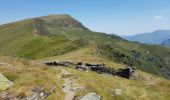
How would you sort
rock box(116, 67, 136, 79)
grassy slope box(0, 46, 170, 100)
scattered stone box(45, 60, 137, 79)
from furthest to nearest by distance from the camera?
rock box(116, 67, 136, 79)
scattered stone box(45, 60, 137, 79)
grassy slope box(0, 46, 170, 100)

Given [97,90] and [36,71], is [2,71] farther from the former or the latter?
[97,90]

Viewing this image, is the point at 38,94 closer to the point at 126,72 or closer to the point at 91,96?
the point at 91,96

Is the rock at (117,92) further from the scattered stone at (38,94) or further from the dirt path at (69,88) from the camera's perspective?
the scattered stone at (38,94)

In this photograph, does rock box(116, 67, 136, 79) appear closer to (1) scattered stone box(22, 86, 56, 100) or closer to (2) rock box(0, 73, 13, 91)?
(1) scattered stone box(22, 86, 56, 100)

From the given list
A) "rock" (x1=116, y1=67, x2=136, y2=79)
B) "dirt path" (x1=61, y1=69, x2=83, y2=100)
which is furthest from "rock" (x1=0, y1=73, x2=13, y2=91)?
"rock" (x1=116, y1=67, x2=136, y2=79)

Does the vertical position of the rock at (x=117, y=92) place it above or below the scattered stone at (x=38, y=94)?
below

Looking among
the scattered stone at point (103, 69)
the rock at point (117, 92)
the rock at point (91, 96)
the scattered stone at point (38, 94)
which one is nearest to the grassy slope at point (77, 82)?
the rock at point (117, 92)

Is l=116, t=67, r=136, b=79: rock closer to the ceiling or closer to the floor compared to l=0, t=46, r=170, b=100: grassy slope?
closer to the floor

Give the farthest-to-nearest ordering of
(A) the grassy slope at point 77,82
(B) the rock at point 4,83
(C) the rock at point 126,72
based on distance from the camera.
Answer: (C) the rock at point 126,72
(A) the grassy slope at point 77,82
(B) the rock at point 4,83

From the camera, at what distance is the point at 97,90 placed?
199 ft

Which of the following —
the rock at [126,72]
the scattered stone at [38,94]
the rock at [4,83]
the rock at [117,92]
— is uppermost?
the rock at [4,83]

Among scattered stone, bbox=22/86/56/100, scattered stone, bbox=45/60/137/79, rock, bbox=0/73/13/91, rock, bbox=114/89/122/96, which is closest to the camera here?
scattered stone, bbox=22/86/56/100

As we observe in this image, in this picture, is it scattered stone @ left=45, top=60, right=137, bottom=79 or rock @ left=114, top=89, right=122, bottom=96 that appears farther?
scattered stone @ left=45, top=60, right=137, bottom=79

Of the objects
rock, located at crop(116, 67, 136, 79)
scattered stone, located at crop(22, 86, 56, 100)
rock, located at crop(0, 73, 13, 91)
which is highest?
rock, located at crop(0, 73, 13, 91)
